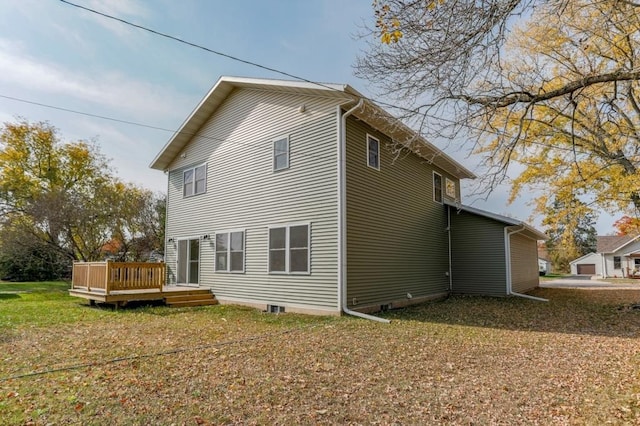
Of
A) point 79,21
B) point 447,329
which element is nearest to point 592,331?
point 447,329

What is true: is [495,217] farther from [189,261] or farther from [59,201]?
[59,201]

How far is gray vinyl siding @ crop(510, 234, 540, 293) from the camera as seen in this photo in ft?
48.9

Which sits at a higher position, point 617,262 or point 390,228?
point 390,228

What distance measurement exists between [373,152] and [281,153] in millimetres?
2611

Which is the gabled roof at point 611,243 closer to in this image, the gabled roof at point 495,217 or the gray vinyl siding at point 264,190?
the gabled roof at point 495,217

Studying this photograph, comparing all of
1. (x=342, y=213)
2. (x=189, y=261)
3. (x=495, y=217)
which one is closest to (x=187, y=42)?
(x=342, y=213)

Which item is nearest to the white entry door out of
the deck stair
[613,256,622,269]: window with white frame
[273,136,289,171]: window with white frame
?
the deck stair

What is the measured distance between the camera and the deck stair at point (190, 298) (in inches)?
452

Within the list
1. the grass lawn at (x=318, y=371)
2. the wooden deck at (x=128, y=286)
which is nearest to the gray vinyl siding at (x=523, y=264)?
the grass lawn at (x=318, y=371)

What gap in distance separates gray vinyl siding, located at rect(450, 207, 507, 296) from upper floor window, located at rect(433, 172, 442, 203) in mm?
864

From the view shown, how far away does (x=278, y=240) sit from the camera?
34.4 ft

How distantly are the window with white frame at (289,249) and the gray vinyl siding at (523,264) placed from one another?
892 cm

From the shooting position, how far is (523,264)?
16.7 m

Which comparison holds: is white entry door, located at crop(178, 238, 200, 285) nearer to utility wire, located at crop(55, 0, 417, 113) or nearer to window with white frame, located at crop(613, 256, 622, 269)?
utility wire, located at crop(55, 0, 417, 113)
